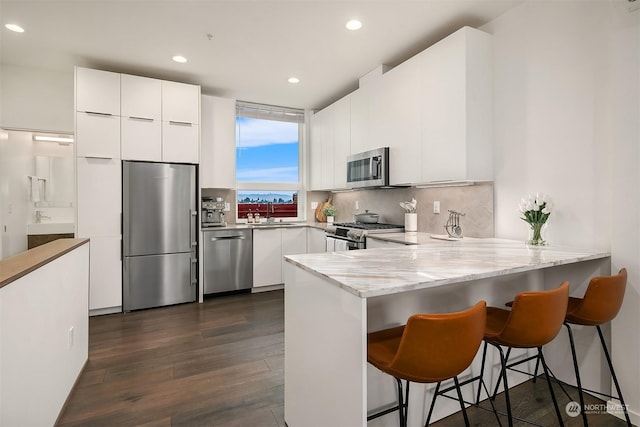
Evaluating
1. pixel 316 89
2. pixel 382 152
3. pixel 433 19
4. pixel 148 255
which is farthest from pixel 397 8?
pixel 148 255

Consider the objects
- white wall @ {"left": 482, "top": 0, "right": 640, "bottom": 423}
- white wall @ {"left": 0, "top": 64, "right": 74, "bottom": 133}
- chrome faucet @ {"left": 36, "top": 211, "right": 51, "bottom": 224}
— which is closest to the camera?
white wall @ {"left": 482, "top": 0, "right": 640, "bottom": 423}

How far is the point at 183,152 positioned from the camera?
3820 millimetres

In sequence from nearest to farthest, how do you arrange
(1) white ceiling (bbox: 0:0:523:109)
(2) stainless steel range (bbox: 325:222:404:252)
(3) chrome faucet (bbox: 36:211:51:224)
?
(1) white ceiling (bbox: 0:0:523:109)
(2) stainless steel range (bbox: 325:222:404:252)
(3) chrome faucet (bbox: 36:211:51:224)

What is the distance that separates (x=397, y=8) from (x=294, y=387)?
268cm

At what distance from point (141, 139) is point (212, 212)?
1.23 m

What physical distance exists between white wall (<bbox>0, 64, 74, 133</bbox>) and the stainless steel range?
3.24m

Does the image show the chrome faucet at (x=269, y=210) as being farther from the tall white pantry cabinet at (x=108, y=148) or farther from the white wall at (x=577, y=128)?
the white wall at (x=577, y=128)

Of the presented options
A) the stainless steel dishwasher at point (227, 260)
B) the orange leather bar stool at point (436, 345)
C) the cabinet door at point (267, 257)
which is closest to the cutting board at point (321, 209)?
the cabinet door at point (267, 257)

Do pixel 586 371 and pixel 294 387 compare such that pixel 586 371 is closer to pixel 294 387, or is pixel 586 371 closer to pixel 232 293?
pixel 294 387

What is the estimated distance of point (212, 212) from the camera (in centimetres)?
436

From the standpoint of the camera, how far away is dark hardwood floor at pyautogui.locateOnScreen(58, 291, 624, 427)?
1.82 m

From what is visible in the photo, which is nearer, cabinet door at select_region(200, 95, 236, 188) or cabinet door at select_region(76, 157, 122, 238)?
cabinet door at select_region(76, 157, 122, 238)

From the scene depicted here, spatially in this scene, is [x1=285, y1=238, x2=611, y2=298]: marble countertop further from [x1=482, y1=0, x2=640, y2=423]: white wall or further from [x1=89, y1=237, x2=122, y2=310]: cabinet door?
[x1=89, y1=237, x2=122, y2=310]: cabinet door

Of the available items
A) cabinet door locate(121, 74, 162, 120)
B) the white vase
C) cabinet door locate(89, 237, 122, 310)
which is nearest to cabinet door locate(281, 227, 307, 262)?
the white vase
